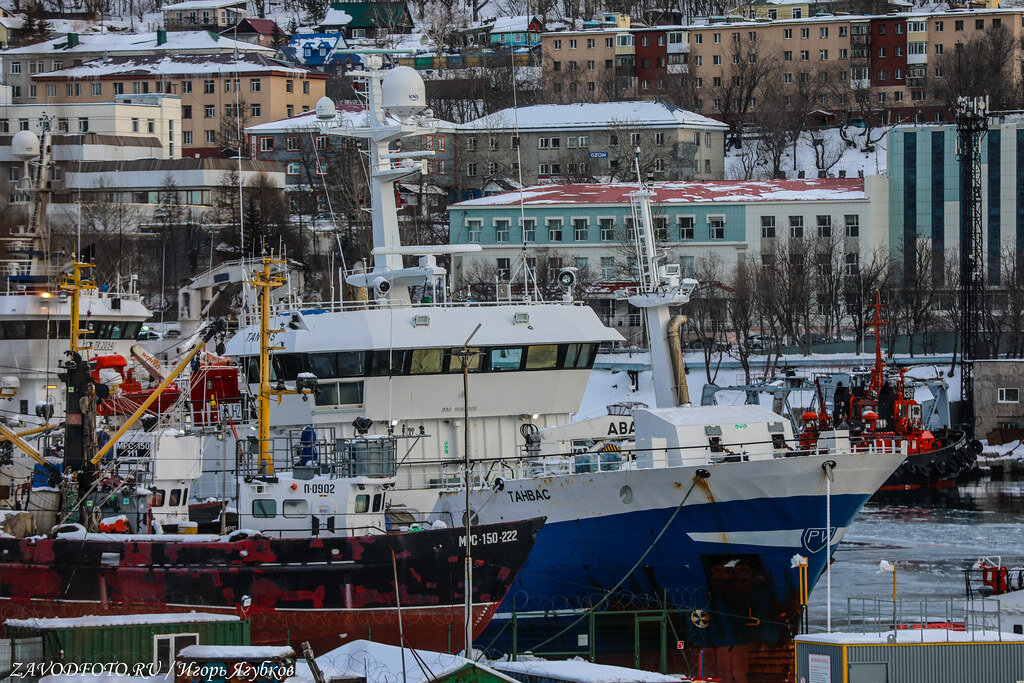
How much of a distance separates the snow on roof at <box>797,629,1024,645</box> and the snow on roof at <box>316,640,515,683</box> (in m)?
4.95

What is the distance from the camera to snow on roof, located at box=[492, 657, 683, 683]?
1040 inches

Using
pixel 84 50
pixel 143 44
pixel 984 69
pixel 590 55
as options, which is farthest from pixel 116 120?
pixel 984 69

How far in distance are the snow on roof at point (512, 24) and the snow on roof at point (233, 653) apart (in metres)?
120

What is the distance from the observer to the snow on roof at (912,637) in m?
27.8

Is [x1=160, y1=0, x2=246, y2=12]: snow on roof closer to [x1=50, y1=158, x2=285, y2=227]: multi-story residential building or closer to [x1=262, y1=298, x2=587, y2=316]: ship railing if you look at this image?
[x1=50, y1=158, x2=285, y2=227]: multi-story residential building

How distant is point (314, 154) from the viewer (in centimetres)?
10650

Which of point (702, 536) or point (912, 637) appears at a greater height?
point (702, 536)

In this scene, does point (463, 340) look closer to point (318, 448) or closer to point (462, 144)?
point (318, 448)

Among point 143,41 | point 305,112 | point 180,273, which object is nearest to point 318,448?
point 180,273

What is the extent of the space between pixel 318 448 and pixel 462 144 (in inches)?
2858

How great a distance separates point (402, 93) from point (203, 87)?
8471 centimetres

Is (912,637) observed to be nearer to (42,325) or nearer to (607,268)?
(42,325)

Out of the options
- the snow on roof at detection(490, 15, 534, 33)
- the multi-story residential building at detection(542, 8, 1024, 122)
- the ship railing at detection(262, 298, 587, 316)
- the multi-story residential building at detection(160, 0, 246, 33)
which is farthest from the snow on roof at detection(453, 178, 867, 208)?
the multi-story residential building at detection(160, 0, 246, 33)

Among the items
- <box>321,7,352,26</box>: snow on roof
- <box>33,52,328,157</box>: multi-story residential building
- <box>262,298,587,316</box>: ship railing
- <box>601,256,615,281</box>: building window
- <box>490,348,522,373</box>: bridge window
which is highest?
<box>321,7,352,26</box>: snow on roof
